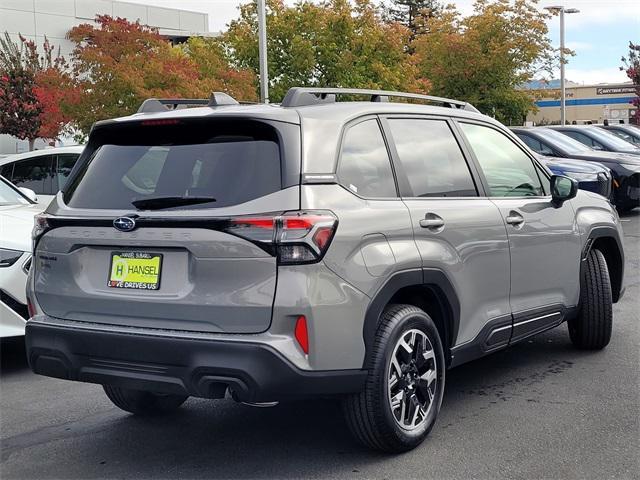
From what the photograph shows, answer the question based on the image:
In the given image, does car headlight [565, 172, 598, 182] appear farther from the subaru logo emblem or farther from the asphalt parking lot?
the subaru logo emblem

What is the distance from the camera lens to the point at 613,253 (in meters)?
6.71

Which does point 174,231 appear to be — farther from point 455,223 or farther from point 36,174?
point 36,174

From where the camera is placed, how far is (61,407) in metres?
5.51

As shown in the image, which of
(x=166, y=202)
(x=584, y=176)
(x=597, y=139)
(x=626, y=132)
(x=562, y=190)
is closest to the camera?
(x=166, y=202)

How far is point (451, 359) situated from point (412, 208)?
886mm

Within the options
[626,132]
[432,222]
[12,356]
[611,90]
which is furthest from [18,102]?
[611,90]

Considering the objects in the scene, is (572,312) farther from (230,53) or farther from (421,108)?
(230,53)

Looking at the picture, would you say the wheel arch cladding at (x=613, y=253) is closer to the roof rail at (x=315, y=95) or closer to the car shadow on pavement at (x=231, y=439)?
the car shadow on pavement at (x=231, y=439)

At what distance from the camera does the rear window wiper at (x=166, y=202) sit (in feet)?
13.3

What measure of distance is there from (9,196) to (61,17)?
40.0 metres

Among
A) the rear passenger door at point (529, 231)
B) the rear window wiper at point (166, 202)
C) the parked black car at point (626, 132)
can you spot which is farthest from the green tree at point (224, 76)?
the rear window wiper at point (166, 202)

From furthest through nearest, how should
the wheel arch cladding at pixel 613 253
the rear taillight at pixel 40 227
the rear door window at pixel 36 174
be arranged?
the rear door window at pixel 36 174
the wheel arch cladding at pixel 613 253
the rear taillight at pixel 40 227

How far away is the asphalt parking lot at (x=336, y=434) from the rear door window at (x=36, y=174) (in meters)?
5.19

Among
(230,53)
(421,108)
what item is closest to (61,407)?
(421,108)
